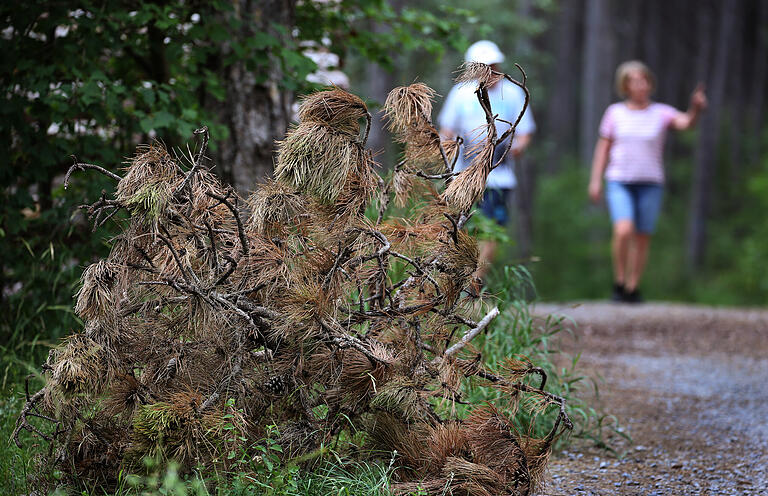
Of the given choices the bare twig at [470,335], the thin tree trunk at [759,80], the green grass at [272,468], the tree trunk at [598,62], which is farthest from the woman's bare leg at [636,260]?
the thin tree trunk at [759,80]

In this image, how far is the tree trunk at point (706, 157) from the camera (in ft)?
60.3

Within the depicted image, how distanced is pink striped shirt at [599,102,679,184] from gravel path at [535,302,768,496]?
130cm

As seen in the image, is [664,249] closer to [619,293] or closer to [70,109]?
[619,293]

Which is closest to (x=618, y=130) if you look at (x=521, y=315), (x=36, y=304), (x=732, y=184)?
(x=521, y=315)

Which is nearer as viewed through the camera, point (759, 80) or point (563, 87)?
point (759, 80)

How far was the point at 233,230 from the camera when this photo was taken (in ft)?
8.78

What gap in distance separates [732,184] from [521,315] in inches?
899

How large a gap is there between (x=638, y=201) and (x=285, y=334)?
604cm

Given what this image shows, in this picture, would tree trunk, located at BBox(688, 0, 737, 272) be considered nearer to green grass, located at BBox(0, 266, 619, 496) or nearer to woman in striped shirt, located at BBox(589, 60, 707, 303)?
woman in striped shirt, located at BBox(589, 60, 707, 303)

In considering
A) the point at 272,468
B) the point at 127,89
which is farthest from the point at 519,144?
the point at 272,468

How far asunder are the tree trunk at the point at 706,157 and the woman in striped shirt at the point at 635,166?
451 inches

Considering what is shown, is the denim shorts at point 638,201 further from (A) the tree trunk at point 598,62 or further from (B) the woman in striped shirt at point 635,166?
(A) the tree trunk at point 598,62

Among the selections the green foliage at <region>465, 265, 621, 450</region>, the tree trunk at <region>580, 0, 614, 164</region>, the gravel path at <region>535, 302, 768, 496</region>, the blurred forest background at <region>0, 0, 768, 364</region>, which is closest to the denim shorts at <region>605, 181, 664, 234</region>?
the gravel path at <region>535, 302, 768, 496</region>

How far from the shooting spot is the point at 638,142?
7668 mm
